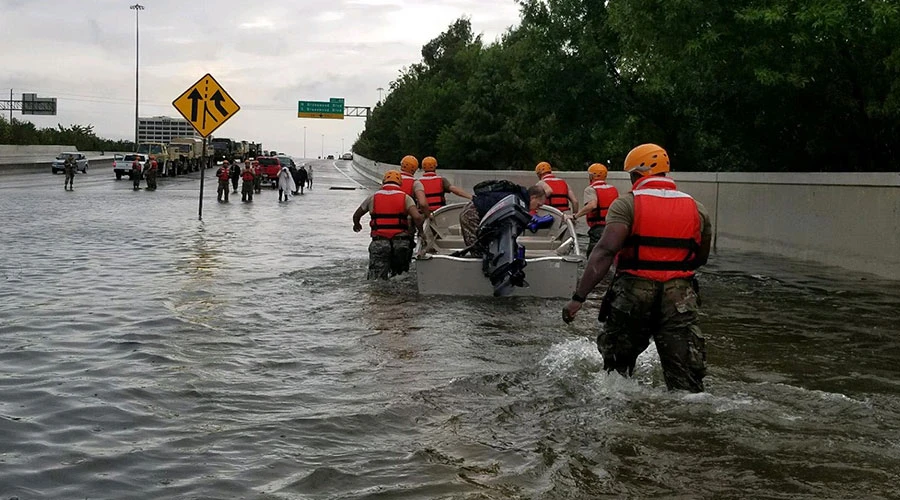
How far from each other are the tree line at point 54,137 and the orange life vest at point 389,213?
8933cm

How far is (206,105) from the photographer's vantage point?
90.6 feet

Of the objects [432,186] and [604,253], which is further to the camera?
[432,186]

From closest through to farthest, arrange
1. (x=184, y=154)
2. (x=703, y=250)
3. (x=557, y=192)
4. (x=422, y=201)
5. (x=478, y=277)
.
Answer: (x=703, y=250)
(x=478, y=277)
(x=422, y=201)
(x=557, y=192)
(x=184, y=154)

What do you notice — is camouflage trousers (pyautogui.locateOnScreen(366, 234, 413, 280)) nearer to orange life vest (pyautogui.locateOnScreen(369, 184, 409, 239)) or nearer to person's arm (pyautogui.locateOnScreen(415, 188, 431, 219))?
orange life vest (pyautogui.locateOnScreen(369, 184, 409, 239))

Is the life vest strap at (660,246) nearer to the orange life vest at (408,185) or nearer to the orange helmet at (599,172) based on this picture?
the orange helmet at (599,172)

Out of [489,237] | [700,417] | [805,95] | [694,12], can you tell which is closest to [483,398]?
[700,417]

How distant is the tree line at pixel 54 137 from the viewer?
9875 centimetres

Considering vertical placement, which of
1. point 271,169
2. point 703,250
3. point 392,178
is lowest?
point 271,169

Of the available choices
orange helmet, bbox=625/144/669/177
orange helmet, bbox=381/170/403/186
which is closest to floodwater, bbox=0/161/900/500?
orange helmet, bbox=381/170/403/186

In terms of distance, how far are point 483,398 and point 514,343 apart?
2456 mm

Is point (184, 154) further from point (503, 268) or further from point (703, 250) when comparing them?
point (703, 250)

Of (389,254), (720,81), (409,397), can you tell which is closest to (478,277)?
(389,254)

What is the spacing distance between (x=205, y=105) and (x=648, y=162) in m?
21.6

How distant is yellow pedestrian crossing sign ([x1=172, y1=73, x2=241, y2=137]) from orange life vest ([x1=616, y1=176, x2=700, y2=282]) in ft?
70.5
